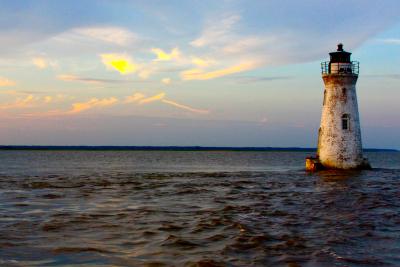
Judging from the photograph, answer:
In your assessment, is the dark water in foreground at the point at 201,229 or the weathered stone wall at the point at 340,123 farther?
the weathered stone wall at the point at 340,123

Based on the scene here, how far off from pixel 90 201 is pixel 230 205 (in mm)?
5549

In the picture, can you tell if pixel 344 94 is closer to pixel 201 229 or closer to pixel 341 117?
pixel 341 117

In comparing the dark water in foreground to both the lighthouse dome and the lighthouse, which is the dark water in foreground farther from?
the lighthouse dome

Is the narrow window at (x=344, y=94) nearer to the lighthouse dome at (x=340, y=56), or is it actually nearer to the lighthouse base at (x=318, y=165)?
the lighthouse dome at (x=340, y=56)

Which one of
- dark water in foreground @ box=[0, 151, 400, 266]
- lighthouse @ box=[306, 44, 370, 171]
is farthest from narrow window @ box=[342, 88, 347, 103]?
dark water in foreground @ box=[0, 151, 400, 266]

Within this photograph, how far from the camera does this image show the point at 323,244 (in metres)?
10.8

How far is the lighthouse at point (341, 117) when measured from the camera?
113 feet

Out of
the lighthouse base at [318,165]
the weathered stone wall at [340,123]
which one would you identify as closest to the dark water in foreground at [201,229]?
the weathered stone wall at [340,123]

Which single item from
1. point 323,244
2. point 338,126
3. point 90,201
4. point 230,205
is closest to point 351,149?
point 338,126

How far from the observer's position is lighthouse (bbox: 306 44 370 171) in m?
34.3

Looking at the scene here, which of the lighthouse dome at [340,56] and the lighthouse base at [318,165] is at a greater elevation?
the lighthouse dome at [340,56]

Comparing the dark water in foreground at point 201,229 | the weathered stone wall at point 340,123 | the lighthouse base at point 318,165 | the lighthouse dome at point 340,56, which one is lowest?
the dark water in foreground at point 201,229

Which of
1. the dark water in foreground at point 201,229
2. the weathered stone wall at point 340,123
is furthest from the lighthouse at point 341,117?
the dark water in foreground at point 201,229

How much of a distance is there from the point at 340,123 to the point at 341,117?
42 cm
